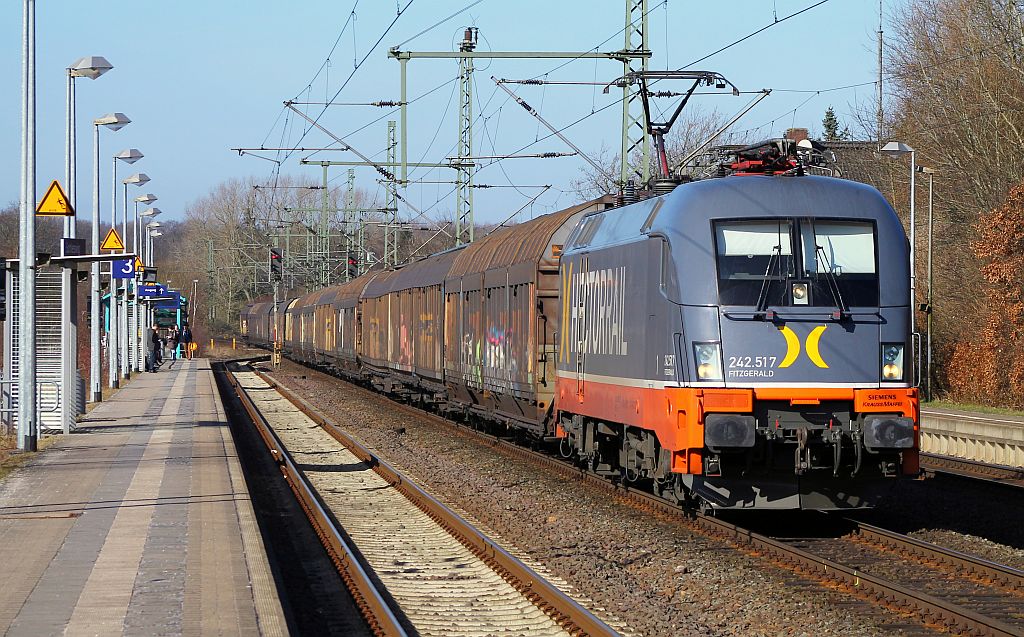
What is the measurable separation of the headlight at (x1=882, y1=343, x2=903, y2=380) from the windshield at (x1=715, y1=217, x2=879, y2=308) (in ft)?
1.40

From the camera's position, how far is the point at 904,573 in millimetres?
10344

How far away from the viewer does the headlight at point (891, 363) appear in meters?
11.5

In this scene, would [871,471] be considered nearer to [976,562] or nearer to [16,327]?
[976,562]

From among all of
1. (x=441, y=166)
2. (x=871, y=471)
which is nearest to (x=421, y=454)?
(x=871, y=471)

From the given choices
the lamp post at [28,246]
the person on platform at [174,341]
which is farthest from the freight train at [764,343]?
the person on platform at [174,341]

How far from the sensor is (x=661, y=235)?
12.0 m

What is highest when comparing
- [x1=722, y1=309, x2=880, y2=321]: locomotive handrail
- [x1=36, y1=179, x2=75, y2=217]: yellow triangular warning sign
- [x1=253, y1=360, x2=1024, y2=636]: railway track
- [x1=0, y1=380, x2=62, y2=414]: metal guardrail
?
[x1=36, y1=179, x2=75, y2=217]: yellow triangular warning sign

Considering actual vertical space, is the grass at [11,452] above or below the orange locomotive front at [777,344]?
below

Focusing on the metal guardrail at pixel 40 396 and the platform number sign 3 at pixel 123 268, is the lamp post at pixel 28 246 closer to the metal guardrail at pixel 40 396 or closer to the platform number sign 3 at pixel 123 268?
the metal guardrail at pixel 40 396

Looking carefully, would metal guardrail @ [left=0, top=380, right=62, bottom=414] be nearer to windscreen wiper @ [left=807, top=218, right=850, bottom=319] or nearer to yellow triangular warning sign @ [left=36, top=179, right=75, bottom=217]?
yellow triangular warning sign @ [left=36, top=179, right=75, bottom=217]

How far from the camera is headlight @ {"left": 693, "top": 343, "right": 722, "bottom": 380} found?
11250 millimetres

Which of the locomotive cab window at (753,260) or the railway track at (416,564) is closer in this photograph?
the railway track at (416,564)

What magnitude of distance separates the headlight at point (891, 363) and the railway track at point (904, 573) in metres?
1.45

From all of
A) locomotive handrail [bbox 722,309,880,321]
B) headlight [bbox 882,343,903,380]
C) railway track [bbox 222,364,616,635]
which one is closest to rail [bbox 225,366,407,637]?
railway track [bbox 222,364,616,635]
